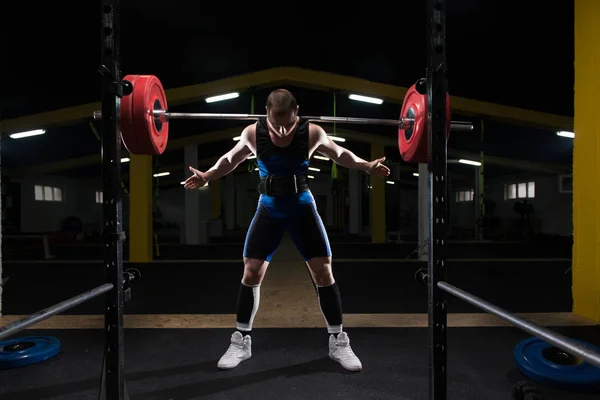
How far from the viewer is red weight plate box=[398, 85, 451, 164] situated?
1.44 m

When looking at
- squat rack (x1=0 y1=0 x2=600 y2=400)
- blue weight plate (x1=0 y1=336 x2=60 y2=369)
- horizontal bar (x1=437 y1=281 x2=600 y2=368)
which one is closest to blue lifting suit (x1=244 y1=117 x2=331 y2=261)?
squat rack (x1=0 y1=0 x2=600 y2=400)

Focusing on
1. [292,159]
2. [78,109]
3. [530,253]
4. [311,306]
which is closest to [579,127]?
[292,159]

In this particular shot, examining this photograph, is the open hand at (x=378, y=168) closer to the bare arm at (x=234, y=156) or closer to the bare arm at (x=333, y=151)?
the bare arm at (x=333, y=151)

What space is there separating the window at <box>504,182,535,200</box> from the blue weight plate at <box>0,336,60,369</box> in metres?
11.3

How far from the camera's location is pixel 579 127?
2.40 m

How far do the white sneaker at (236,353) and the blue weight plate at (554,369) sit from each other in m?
1.21

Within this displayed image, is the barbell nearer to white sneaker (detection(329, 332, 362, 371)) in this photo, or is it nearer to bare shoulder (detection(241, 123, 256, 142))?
bare shoulder (detection(241, 123, 256, 142))

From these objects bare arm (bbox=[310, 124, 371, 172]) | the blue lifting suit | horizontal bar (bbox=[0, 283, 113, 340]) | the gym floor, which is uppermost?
bare arm (bbox=[310, 124, 371, 172])

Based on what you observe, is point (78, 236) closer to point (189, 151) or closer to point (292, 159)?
point (189, 151)

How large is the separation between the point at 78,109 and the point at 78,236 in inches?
257

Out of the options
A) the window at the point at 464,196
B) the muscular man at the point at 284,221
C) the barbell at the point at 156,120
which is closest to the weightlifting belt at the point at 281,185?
the muscular man at the point at 284,221

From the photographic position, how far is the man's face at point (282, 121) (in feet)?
5.33

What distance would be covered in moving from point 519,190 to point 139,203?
10.6m

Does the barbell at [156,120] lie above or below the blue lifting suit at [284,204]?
above
